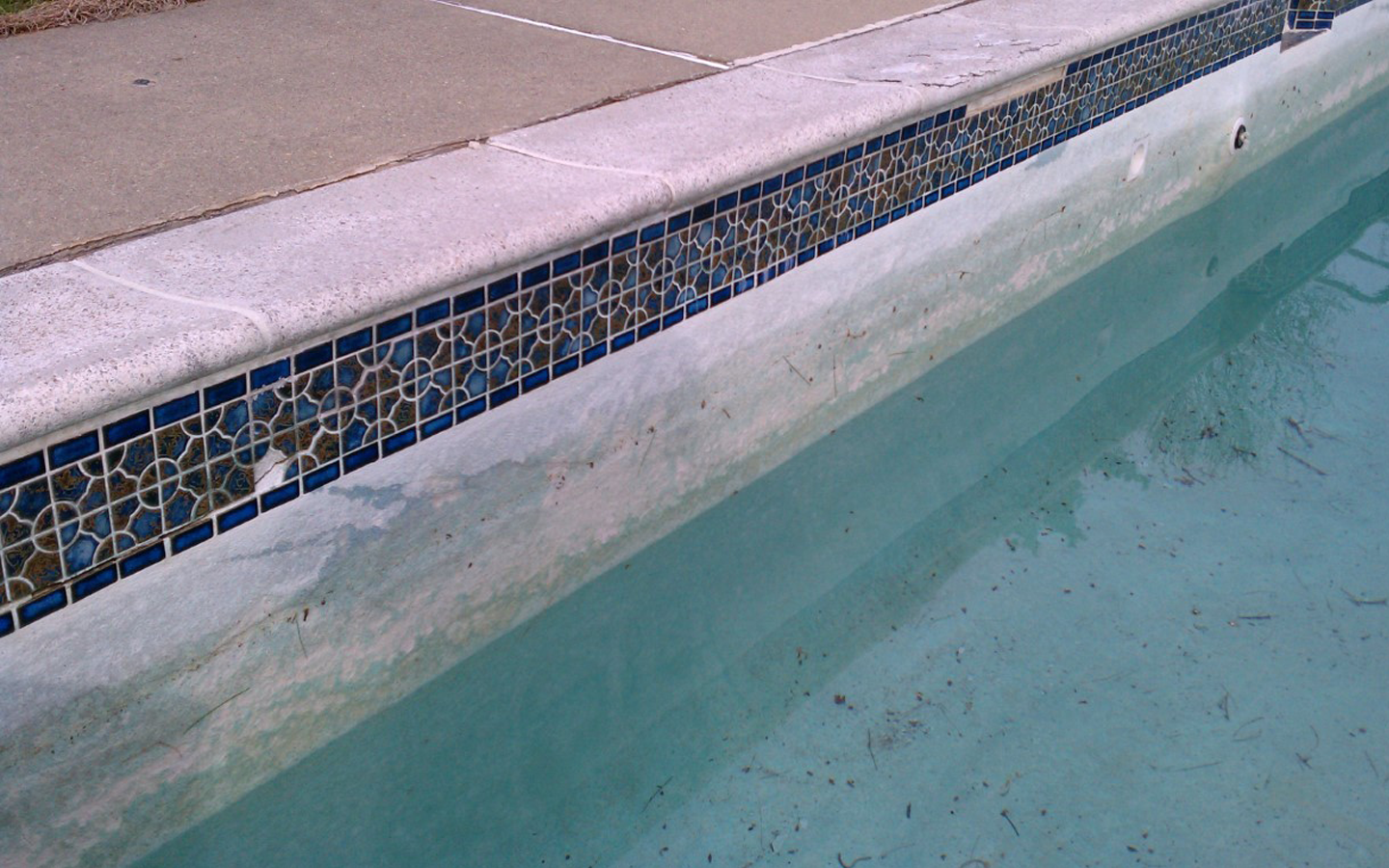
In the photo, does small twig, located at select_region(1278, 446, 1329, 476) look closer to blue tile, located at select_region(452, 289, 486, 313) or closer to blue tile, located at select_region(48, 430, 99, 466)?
blue tile, located at select_region(452, 289, 486, 313)

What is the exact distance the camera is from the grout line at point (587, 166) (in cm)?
248

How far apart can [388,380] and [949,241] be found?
73.6 inches

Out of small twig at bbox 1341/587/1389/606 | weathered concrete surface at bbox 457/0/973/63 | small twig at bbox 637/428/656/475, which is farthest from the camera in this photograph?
weathered concrete surface at bbox 457/0/973/63

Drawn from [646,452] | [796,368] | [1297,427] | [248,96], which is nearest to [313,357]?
[646,452]

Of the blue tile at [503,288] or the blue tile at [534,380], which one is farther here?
the blue tile at [534,380]

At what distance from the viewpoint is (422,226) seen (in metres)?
2.25

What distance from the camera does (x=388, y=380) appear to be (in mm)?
2156

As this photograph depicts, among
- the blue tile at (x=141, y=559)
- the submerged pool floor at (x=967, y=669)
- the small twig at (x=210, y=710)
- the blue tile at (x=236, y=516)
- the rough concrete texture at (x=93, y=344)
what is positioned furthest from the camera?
the submerged pool floor at (x=967, y=669)

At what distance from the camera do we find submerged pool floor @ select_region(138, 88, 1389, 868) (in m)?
2.42

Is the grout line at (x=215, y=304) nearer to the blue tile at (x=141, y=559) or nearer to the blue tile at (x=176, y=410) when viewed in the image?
the blue tile at (x=176, y=410)

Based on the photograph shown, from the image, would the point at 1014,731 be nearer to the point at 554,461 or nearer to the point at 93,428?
the point at 554,461

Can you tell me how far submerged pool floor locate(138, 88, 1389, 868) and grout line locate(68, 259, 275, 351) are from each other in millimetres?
905

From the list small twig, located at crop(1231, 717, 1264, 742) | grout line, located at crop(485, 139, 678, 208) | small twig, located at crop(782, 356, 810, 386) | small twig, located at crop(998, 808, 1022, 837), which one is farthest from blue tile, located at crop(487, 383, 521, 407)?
small twig, located at crop(1231, 717, 1264, 742)

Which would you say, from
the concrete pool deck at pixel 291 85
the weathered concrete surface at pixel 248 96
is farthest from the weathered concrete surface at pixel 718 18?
the weathered concrete surface at pixel 248 96
